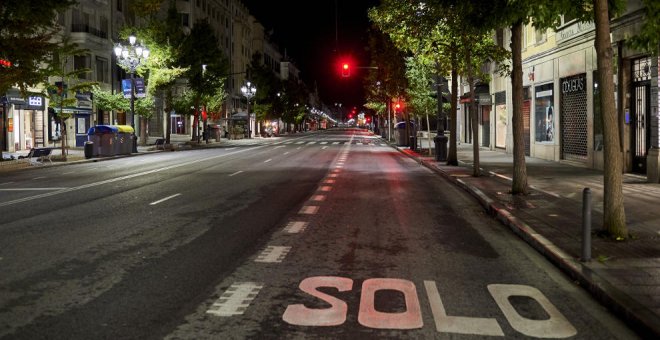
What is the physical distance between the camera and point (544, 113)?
2844cm

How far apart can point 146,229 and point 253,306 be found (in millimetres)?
4891

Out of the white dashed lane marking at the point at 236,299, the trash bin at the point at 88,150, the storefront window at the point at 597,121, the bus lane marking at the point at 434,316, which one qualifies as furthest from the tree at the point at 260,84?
the bus lane marking at the point at 434,316

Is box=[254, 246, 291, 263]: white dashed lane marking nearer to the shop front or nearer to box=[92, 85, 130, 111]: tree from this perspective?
the shop front

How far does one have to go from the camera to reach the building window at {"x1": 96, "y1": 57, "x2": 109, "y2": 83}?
48406 millimetres

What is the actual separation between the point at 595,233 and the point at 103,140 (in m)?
30.0

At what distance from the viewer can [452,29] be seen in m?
18.4

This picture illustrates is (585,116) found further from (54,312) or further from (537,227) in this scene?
(54,312)

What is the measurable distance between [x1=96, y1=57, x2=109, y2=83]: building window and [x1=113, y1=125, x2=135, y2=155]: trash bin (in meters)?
13.6

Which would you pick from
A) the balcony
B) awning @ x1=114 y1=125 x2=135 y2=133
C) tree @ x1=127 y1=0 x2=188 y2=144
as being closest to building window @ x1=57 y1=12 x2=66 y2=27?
the balcony

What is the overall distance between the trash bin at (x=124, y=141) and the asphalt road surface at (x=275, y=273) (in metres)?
22.4

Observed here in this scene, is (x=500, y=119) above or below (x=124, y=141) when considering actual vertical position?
above

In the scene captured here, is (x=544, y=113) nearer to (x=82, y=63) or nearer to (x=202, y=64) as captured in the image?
(x=82, y=63)

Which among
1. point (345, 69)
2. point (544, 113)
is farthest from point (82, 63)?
point (544, 113)

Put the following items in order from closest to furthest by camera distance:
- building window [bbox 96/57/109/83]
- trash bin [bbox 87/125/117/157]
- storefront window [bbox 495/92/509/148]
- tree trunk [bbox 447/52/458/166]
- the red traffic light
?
A: 1. tree trunk [bbox 447/52/458/166]
2. trash bin [bbox 87/125/117/157]
3. storefront window [bbox 495/92/509/148]
4. the red traffic light
5. building window [bbox 96/57/109/83]
